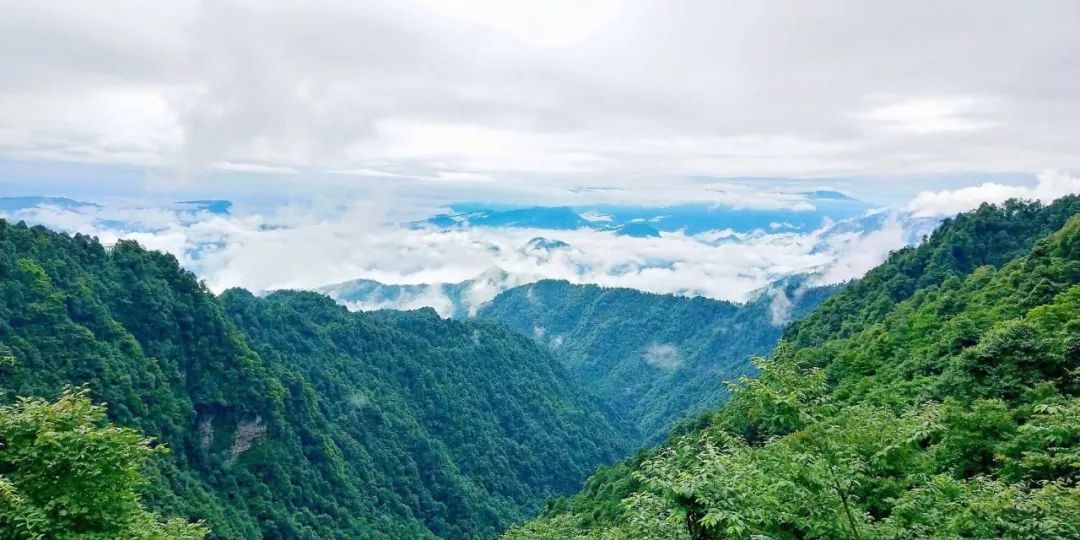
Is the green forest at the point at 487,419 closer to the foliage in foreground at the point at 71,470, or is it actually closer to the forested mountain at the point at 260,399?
the foliage in foreground at the point at 71,470

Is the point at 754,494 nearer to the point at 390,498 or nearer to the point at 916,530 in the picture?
the point at 916,530

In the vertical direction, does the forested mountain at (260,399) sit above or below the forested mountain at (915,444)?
below

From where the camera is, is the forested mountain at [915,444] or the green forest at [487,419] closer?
the forested mountain at [915,444]

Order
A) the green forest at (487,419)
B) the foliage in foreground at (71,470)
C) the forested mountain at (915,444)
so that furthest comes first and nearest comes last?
the foliage in foreground at (71,470), the green forest at (487,419), the forested mountain at (915,444)

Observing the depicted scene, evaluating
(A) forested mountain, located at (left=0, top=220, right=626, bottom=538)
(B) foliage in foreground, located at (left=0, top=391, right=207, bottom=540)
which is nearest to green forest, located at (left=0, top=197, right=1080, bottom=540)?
(B) foliage in foreground, located at (left=0, top=391, right=207, bottom=540)

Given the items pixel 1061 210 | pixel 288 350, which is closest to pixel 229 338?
pixel 288 350

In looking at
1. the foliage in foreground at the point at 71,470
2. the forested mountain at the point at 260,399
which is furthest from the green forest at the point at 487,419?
the forested mountain at the point at 260,399

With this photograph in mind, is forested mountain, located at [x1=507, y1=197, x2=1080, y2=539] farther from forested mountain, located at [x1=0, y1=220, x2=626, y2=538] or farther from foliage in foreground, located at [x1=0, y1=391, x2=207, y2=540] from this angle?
forested mountain, located at [x1=0, y1=220, x2=626, y2=538]

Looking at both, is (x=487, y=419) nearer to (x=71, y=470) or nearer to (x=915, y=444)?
(x=915, y=444)
